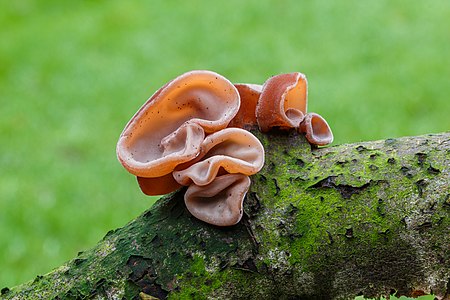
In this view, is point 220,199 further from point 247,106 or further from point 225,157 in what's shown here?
point 247,106

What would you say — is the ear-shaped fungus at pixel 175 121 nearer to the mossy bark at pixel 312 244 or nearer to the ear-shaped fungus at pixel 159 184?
the ear-shaped fungus at pixel 159 184

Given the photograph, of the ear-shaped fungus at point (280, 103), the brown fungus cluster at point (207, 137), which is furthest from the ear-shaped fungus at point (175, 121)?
the ear-shaped fungus at point (280, 103)

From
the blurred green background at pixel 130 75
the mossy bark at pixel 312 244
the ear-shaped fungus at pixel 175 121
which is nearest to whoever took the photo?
the mossy bark at pixel 312 244

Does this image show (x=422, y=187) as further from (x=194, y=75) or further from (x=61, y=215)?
(x=61, y=215)

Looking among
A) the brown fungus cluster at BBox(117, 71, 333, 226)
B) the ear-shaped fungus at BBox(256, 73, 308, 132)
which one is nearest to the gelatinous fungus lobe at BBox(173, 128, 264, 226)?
the brown fungus cluster at BBox(117, 71, 333, 226)

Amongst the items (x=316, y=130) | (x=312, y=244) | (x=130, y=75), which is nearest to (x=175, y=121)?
(x=316, y=130)

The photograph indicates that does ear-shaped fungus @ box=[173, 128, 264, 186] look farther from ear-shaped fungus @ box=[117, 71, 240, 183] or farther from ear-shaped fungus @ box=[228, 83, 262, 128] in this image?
ear-shaped fungus @ box=[228, 83, 262, 128]
